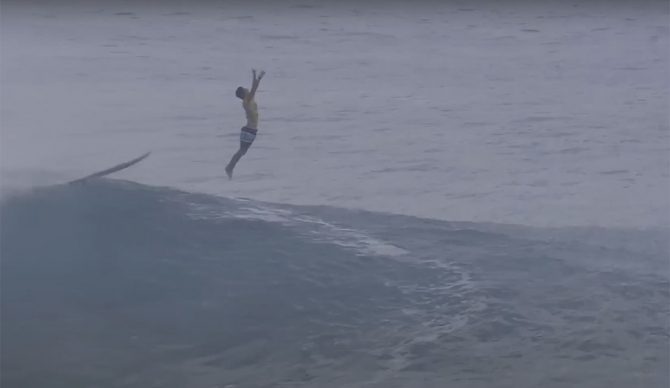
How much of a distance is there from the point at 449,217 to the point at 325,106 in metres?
1.37

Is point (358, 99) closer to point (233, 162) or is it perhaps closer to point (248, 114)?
point (233, 162)

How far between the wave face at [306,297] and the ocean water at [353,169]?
0.9 inches

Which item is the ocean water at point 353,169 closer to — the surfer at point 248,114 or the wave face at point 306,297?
the wave face at point 306,297

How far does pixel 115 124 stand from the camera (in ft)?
28.3

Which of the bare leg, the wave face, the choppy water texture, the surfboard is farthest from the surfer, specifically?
the surfboard

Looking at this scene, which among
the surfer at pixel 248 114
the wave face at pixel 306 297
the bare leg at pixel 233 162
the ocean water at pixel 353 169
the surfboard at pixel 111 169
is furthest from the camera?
the surfboard at pixel 111 169

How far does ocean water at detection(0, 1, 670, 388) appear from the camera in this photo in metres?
6.99

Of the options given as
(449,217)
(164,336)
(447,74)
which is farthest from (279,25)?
(164,336)

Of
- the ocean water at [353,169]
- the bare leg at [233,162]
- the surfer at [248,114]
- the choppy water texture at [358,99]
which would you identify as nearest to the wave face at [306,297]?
the ocean water at [353,169]

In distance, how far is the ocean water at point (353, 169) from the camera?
6.99 metres

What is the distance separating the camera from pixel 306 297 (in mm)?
6980

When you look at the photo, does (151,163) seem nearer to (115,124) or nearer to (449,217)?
(115,124)

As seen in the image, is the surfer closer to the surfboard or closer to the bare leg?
the bare leg

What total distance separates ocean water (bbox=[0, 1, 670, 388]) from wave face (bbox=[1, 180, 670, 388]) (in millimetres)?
22
